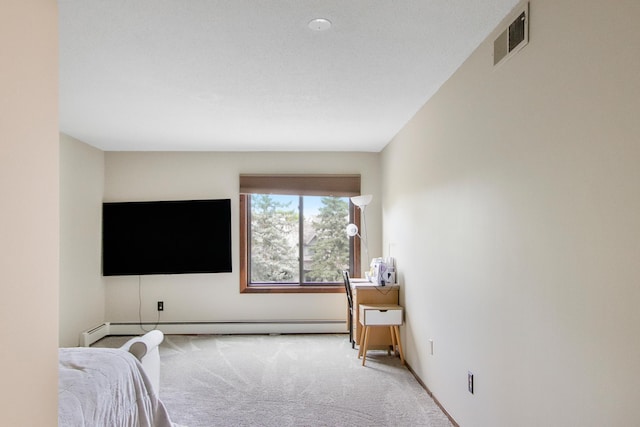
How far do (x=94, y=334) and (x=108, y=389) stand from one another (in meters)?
3.17

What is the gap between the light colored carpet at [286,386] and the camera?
2.90m

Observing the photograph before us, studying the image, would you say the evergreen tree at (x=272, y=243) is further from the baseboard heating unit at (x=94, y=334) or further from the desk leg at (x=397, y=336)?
the baseboard heating unit at (x=94, y=334)

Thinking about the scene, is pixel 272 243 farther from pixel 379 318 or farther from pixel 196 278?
pixel 379 318

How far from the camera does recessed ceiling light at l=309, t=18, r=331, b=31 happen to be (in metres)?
1.97

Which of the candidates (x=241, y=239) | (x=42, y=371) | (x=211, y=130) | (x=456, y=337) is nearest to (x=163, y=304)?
(x=241, y=239)

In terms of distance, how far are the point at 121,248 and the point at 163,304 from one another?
0.92 meters

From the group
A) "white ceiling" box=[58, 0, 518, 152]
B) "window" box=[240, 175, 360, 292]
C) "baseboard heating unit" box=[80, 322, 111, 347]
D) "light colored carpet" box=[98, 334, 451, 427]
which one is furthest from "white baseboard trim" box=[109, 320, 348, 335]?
"white ceiling" box=[58, 0, 518, 152]

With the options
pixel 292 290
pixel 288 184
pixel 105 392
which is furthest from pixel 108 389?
pixel 288 184

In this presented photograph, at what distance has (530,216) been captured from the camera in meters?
1.77

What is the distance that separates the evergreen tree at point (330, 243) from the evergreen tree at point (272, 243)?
1.00ft

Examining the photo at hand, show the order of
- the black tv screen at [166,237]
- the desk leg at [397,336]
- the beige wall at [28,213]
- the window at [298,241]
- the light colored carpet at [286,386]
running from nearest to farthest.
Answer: the beige wall at [28,213], the light colored carpet at [286,386], the desk leg at [397,336], the black tv screen at [166,237], the window at [298,241]

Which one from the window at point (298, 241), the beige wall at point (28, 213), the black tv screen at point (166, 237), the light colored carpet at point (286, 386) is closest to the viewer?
the beige wall at point (28, 213)

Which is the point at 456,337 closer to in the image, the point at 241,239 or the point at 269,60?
the point at 269,60

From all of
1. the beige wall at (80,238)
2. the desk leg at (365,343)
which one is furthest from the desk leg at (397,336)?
the beige wall at (80,238)
